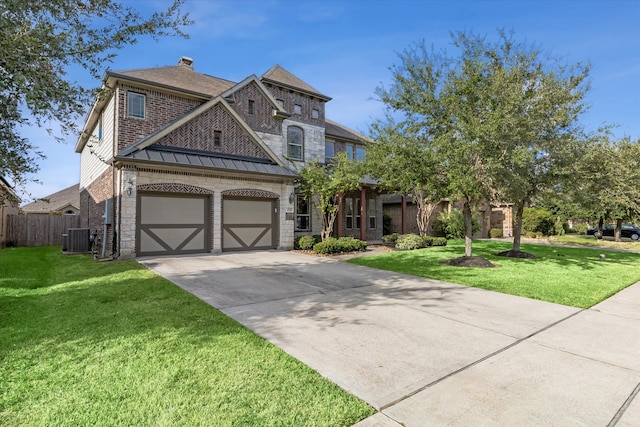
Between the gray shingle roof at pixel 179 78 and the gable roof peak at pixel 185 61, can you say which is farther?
the gable roof peak at pixel 185 61

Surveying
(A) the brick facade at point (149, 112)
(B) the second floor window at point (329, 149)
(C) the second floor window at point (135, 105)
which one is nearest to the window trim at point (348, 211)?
(B) the second floor window at point (329, 149)

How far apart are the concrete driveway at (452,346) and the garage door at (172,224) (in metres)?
5.16

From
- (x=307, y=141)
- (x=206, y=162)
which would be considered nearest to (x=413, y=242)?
(x=307, y=141)

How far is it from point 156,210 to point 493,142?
11.7m

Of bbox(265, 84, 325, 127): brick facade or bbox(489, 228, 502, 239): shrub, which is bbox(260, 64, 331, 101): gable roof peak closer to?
bbox(265, 84, 325, 127): brick facade

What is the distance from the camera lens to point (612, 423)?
261cm

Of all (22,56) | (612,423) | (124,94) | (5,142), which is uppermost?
(124,94)

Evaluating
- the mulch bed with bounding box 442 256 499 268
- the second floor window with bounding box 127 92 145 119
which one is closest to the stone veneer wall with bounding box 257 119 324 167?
the second floor window with bounding box 127 92 145 119

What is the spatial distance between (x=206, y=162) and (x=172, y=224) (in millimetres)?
2726

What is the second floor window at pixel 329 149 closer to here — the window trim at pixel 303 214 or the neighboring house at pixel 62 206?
the window trim at pixel 303 214

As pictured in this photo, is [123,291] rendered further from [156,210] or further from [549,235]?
[549,235]

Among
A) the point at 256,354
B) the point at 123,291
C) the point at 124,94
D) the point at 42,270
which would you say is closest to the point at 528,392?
the point at 256,354

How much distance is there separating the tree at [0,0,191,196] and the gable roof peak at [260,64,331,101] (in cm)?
1305

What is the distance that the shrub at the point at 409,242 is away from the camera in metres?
16.2
